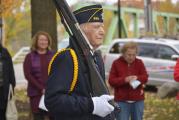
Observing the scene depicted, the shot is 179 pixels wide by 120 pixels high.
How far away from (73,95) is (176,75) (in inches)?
107

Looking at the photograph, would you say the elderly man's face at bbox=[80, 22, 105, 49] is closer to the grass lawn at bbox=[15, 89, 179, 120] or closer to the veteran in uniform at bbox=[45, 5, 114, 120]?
the veteran in uniform at bbox=[45, 5, 114, 120]

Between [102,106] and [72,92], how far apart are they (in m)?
0.23

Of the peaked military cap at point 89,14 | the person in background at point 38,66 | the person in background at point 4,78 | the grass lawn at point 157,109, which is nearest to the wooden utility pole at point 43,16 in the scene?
the person in background at point 38,66

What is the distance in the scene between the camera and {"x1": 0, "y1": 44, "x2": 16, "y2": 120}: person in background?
7.26 m

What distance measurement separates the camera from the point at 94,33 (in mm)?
3836

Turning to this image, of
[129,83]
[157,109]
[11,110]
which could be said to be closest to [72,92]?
[11,110]

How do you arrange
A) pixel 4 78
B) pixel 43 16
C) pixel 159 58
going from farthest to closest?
pixel 159 58 → pixel 43 16 → pixel 4 78

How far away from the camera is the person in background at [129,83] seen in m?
7.41

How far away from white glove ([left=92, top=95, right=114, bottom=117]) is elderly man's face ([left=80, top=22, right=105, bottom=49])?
385 mm

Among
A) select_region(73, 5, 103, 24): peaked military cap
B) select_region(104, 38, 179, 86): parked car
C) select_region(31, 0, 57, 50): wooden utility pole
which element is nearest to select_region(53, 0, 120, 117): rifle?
select_region(73, 5, 103, 24): peaked military cap

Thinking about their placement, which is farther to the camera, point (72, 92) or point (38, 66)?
point (38, 66)

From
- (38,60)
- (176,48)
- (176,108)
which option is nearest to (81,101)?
(38,60)

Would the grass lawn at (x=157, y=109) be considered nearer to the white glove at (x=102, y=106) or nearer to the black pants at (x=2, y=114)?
the black pants at (x=2, y=114)

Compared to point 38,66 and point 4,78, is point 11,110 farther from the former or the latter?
point 38,66
